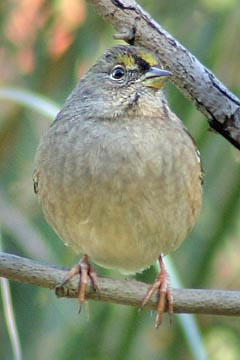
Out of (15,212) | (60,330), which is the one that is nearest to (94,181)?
(15,212)

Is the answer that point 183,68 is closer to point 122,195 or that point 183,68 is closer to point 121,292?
point 122,195

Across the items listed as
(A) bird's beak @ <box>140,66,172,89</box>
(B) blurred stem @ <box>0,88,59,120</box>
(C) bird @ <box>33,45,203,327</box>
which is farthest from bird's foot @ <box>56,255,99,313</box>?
(A) bird's beak @ <box>140,66,172,89</box>

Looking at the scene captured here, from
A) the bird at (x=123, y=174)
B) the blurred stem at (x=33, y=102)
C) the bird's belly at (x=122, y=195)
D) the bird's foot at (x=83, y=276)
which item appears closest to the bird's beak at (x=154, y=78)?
the bird at (x=123, y=174)

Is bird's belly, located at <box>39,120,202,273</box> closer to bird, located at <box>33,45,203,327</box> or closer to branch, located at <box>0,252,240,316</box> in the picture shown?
bird, located at <box>33,45,203,327</box>

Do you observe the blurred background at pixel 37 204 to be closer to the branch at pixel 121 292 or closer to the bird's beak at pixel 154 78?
the bird's beak at pixel 154 78

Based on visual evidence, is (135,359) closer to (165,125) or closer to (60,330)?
(60,330)

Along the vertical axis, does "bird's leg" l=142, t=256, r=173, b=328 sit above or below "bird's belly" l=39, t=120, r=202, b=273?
below
